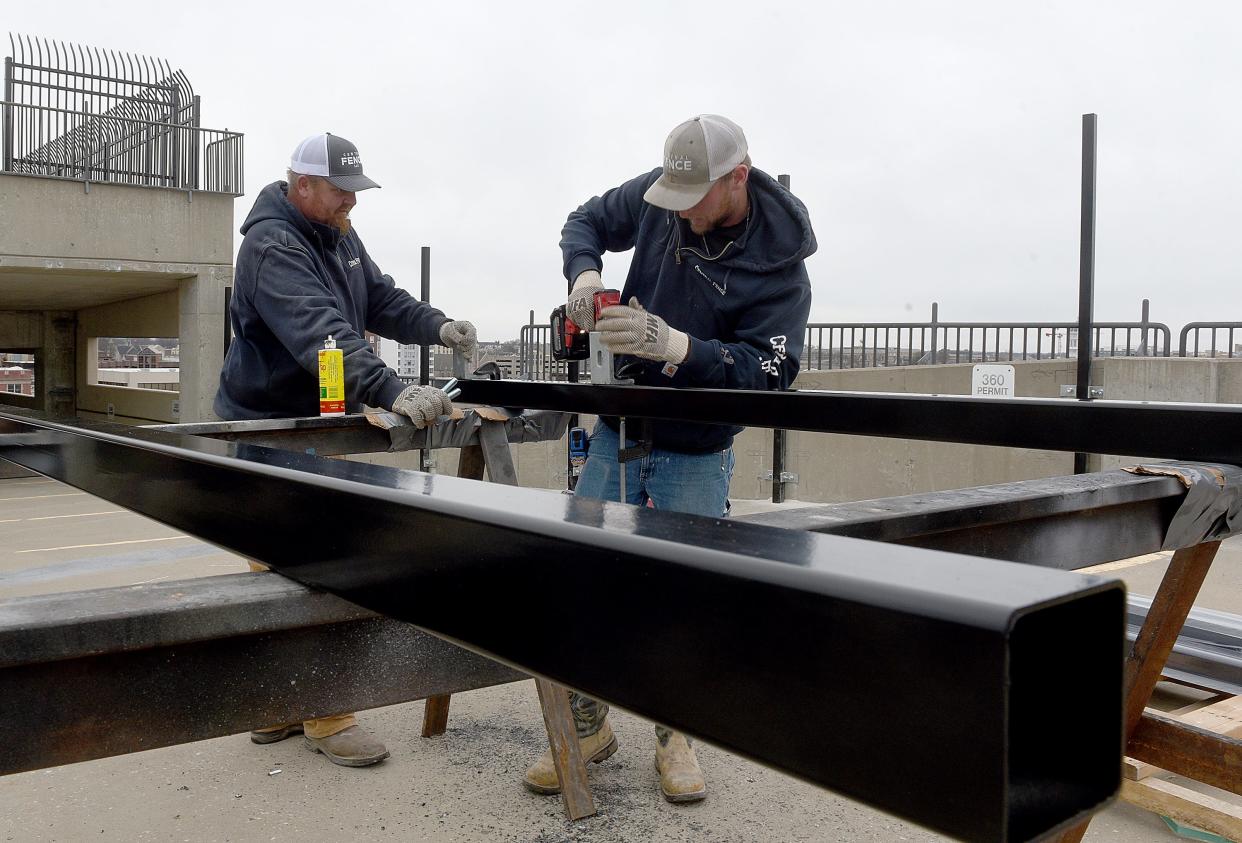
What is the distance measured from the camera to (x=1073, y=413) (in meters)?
1.86

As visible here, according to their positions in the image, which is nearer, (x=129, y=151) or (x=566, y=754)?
(x=566, y=754)

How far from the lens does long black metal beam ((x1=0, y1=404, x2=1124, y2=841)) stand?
448 mm

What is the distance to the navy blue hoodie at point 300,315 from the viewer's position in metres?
3.14

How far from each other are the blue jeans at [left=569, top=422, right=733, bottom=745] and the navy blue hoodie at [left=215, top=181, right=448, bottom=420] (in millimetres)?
722

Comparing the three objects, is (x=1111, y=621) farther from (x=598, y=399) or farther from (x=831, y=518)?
(x=598, y=399)

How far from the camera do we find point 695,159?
289 centimetres

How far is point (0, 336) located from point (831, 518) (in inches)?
742

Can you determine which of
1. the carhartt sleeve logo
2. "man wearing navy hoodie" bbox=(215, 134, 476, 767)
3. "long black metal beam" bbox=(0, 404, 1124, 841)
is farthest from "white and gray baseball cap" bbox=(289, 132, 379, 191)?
"long black metal beam" bbox=(0, 404, 1124, 841)

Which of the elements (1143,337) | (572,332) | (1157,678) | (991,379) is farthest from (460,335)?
(1143,337)

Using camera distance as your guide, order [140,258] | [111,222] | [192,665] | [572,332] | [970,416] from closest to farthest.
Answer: [192,665] → [970,416] → [572,332] → [111,222] → [140,258]

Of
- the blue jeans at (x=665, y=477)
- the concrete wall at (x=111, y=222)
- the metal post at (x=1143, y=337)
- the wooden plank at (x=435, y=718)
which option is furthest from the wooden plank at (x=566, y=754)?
the concrete wall at (x=111, y=222)

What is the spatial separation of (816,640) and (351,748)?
2769mm

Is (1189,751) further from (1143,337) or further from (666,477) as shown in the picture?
(1143,337)

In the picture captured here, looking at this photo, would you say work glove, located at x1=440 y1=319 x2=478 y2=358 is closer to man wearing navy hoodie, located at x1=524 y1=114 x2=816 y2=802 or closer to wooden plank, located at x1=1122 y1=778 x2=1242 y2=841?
man wearing navy hoodie, located at x1=524 y1=114 x2=816 y2=802
